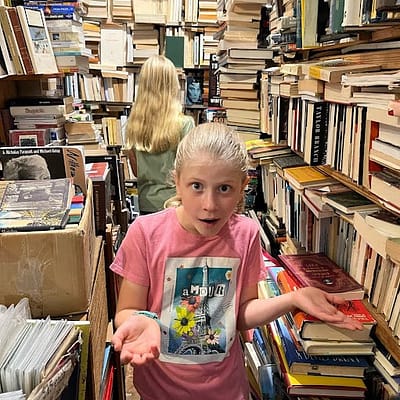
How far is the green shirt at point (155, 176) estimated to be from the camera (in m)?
2.51

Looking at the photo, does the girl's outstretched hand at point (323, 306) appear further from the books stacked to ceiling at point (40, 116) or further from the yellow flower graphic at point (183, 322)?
the books stacked to ceiling at point (40, 116)

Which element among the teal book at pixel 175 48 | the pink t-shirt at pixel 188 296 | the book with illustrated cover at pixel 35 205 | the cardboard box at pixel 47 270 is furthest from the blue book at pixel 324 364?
the teal book at pixel 175 48

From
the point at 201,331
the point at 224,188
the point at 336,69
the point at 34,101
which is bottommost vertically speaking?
the point at 201,331

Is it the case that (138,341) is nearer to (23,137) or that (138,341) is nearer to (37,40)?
(23,137)

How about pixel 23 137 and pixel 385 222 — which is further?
pixel 23 137

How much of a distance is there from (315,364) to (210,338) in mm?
366

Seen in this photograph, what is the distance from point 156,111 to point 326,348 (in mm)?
1636

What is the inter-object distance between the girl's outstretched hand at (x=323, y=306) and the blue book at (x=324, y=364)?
0.15m

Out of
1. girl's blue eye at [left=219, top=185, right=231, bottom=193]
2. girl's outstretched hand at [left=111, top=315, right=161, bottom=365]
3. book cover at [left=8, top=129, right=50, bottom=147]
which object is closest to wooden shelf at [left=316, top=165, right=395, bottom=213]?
girl's blue eye at [left=219, top=185, right=231, bottom=193]

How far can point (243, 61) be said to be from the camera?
2756 mm

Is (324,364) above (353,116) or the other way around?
the other way around

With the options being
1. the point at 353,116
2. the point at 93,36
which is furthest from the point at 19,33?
the point at 93,36

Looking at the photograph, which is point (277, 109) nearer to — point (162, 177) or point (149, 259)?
point (162, 177)

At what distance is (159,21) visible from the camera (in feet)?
15.0
